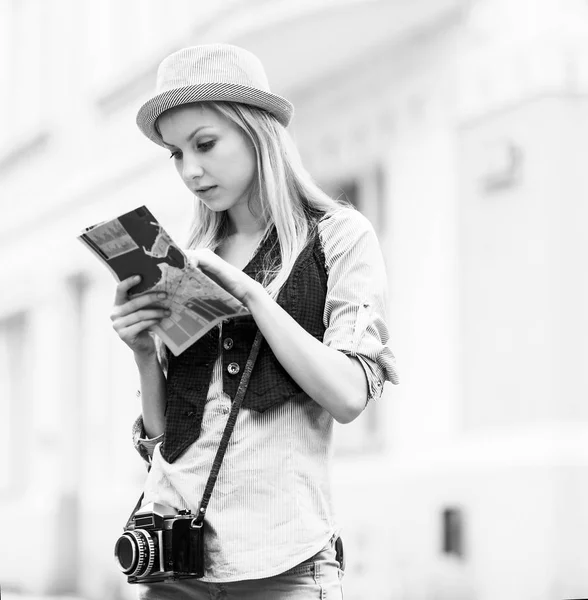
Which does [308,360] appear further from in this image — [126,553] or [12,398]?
[12,398]

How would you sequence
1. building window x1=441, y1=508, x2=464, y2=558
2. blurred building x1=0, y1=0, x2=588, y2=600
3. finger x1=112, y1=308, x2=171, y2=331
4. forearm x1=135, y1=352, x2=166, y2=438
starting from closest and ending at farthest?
finger x1=112, y1=308, x2=171, y2=331, forearm x1=135, y1=352, x2=166, y2=438, blurred building x1=0, y1=0, x2=588, y2=600, building window x1=441, y1=508, x2=464, y2=558

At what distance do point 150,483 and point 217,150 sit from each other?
21.1 inches

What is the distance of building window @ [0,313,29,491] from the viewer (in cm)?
1229

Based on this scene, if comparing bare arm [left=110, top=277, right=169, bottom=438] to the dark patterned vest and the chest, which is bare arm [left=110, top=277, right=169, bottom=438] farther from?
the chest

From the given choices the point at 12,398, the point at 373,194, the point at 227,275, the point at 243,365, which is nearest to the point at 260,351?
the point at 243,365

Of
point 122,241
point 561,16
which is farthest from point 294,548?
point 561,16

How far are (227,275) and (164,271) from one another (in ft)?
0.31

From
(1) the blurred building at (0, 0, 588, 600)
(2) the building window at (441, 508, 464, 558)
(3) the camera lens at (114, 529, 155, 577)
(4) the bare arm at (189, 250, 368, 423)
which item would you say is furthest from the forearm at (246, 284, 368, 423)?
(2) the building window at (441, 508, 464, 558)

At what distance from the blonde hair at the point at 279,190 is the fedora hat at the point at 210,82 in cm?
2

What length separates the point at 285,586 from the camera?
5.82ft

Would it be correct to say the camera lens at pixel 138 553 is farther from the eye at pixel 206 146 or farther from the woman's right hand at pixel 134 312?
the eye at pixel 206 146

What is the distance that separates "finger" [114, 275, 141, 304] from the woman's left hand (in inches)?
4.0

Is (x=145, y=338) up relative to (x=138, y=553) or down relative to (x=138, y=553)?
up

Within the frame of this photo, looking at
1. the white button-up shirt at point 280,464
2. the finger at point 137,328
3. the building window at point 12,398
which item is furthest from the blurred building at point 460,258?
the finger at point 137,328
